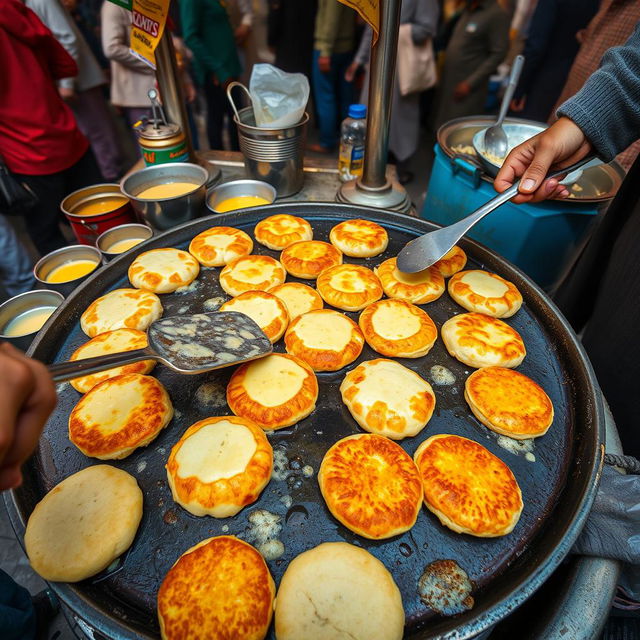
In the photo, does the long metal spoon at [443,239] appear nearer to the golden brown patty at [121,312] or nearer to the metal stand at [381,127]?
the metal stand at [381,127]

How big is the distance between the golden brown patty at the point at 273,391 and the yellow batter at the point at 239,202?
71.7 inches

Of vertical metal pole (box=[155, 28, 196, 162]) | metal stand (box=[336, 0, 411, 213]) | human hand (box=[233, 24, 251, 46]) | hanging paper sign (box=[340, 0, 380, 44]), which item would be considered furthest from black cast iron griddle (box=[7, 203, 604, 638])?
human hand (box=[233, 24, 251, 46])

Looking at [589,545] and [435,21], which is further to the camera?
[435,21]

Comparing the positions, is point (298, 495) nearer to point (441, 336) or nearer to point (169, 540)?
point (169, 540)

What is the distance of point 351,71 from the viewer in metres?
7.28

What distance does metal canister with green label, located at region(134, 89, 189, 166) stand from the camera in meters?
3.40

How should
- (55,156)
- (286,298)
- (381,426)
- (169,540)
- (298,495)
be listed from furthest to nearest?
A: 1. (55,156)
2. (286,298)
3. (381,426)
4. (298,495)
5. (169,540)

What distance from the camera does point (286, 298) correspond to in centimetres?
246

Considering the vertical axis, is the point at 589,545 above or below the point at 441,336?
below

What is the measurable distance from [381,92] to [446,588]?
3.05 metres

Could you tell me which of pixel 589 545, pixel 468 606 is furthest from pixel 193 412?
pixel 589 545

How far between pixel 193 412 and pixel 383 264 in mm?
1516

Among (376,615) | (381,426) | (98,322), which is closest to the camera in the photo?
(376,615)

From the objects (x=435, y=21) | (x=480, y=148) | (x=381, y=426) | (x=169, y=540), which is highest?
(x=435, y=21)
